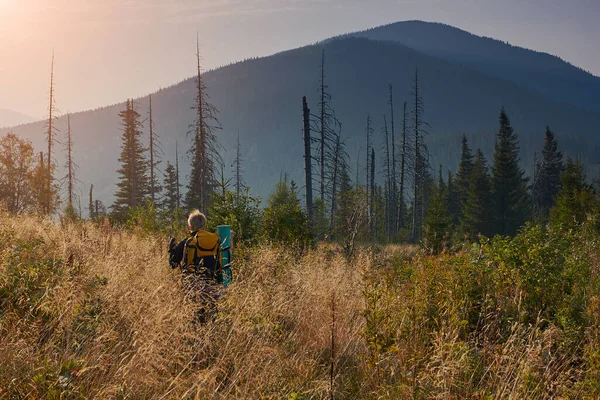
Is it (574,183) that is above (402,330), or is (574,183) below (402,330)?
above

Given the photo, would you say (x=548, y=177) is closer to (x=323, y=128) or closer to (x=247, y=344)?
(x=323, y=128)

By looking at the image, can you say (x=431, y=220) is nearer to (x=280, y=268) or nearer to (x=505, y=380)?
(x=280, y=268)

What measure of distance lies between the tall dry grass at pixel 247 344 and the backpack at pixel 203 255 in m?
0.32

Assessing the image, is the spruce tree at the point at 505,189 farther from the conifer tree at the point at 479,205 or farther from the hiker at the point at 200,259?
the hiker at the point at 200,259

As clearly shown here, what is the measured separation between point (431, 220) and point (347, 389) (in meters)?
15.4

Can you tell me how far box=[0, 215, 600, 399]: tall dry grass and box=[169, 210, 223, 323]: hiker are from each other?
0.74 feet

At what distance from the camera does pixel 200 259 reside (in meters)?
5.65

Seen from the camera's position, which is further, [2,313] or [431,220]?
[431,220]

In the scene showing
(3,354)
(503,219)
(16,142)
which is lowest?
(503,219)

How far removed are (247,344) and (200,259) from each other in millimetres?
1711

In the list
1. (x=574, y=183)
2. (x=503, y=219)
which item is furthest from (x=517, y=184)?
(x=574, y=183)

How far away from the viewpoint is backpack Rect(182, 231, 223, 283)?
5.59 meters

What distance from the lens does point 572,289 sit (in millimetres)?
6023

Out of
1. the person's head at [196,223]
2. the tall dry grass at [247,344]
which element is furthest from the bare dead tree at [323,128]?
the tall dry grass at [247,344]
